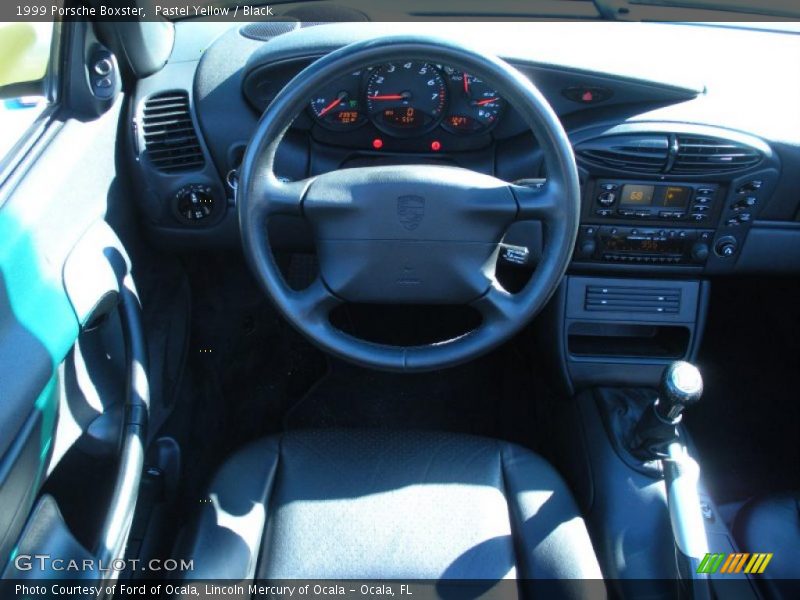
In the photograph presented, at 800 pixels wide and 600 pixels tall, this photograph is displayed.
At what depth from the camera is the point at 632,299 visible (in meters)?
1.97

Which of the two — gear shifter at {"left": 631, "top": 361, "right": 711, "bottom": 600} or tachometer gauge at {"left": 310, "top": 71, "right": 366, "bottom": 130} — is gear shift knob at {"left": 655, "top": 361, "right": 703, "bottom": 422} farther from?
tachometer gauge at {"left": 310, "top": 71, "right": 366, "bottom": 130}

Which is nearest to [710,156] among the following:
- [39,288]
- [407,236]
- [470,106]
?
[470,106]

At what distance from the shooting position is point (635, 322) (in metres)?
1.99

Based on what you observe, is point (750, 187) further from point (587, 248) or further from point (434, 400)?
point (434, 400)

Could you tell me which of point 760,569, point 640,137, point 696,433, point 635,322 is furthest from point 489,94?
point 696,433

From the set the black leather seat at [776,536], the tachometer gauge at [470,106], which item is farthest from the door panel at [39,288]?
the black leather seat at [776,536]

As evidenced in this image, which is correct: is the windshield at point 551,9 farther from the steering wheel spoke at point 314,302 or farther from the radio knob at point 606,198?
the steering wheel spoke at point 314,302

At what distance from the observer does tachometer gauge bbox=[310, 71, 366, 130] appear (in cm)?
165

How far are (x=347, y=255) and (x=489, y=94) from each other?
0.53m

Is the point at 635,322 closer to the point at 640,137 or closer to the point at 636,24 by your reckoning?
the point at 640,137

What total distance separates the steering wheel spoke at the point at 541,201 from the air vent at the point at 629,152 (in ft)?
1.21

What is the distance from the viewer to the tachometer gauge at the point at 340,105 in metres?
1.65

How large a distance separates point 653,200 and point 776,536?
0.80m

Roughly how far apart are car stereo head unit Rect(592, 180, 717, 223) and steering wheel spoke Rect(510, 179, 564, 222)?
0.43 m
